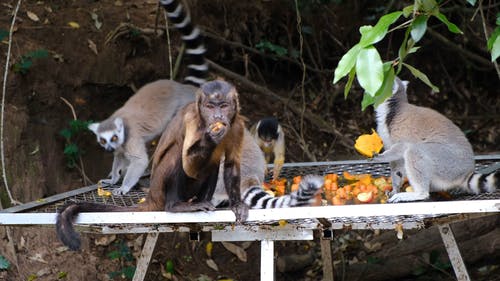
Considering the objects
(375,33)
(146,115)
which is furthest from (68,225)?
(146,115)

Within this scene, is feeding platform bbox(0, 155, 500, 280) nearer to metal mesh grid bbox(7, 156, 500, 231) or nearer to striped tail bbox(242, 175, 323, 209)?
metal mesh grid bbox(7, 156, 500, 231)

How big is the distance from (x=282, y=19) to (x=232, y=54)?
76 centimetres

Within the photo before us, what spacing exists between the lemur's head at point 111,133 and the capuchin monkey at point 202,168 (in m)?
2.48

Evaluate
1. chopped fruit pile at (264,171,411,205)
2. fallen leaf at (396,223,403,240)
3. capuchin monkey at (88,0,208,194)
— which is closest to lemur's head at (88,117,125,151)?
capuchin monkey at (88,0,208,194)

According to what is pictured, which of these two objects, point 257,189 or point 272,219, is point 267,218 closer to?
point 272,219

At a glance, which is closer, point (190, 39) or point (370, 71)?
point (370, 71)

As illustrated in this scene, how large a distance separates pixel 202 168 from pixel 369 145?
5.22ft

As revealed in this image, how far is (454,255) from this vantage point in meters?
5.85

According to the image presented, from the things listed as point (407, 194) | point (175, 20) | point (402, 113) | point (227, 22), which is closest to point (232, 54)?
point (227, 22)

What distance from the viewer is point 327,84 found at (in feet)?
33.1

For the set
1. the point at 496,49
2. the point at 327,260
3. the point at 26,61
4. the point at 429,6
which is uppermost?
the point at 26,61

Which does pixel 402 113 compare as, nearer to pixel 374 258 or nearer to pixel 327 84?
pixel 374 258

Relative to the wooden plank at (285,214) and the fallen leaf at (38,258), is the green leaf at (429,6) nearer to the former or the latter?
the wooden plank at (285,214)

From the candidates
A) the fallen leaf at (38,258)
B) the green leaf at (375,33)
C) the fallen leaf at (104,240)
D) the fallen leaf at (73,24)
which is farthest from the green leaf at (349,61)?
the fallen leaf at (73,24)
